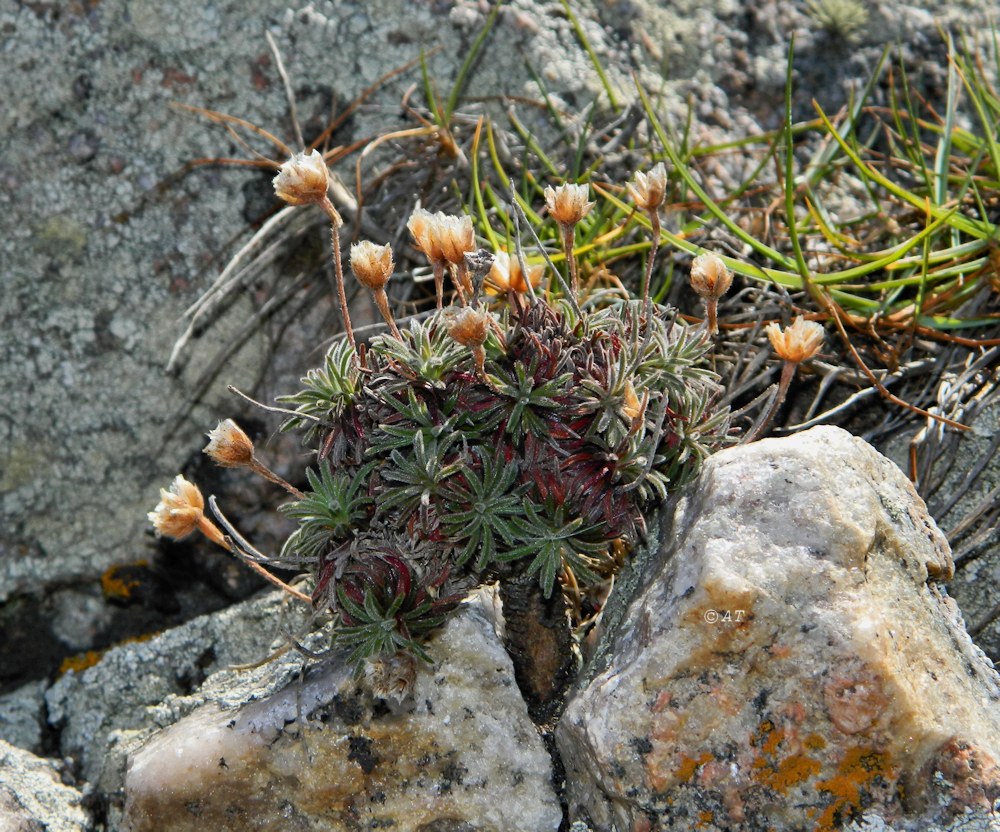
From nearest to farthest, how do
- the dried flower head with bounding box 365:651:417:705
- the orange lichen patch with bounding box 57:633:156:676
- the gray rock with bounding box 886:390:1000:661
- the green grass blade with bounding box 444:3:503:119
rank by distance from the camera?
the dried flower head with bounding box 365:651:417:705 < the gray rock with bounding box 886:390:1000:661 < the orange lichen patch with bounding box 57:633:156:676 < the green grass blade with bounding box 444:3:503:119

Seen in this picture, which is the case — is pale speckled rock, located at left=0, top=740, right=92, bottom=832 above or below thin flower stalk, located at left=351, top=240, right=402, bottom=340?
below

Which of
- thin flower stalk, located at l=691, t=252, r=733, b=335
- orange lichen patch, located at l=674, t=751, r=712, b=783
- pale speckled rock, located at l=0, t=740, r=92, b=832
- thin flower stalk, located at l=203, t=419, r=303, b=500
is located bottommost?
pale speckled rock, located at l=0, t=740, r=92, b=832

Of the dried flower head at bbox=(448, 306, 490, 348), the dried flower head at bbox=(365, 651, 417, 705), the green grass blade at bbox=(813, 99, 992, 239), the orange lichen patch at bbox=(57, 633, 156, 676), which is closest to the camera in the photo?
the dried flower head at bbox=(448, 306, 490, 348)

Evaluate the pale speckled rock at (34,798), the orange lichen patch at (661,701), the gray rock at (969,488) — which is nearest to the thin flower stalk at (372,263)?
the orange lichen patch at (661,701)

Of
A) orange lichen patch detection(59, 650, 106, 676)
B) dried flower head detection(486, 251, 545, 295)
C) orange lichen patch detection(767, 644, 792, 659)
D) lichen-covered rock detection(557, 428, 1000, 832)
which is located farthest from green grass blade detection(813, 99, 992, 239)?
orange lichen patch detection(59, 650, 106, 676)

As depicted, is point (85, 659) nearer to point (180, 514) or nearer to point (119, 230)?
point (180, 514)

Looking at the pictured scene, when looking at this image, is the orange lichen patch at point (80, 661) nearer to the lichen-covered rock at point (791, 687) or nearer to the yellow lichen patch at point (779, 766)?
the lichen-covered rock at point (791, 687)

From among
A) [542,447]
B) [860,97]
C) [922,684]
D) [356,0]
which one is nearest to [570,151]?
[356,0]

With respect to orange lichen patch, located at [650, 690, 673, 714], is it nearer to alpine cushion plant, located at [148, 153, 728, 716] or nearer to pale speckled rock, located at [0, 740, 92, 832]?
alpine cushion plant, located at [148, 153, 728, 716]
